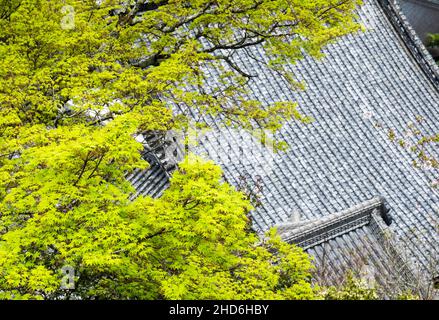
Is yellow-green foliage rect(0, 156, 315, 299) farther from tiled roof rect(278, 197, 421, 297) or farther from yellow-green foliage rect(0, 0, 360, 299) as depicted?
tiled roof rect(278, 197, 421, 297)

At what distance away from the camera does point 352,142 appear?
1898cm

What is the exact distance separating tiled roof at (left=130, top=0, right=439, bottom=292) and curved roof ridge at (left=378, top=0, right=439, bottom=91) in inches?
1.1

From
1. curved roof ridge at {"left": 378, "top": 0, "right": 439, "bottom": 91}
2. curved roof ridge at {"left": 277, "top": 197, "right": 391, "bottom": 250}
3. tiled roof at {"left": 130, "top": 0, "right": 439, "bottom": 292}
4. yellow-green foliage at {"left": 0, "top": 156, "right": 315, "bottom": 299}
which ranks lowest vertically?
yellow-green foliage at {"left": 0, "top": 156, "right": 315, "bottom": 299}

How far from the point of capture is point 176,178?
9734 mm

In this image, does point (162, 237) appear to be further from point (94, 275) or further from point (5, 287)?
point (5, 287)

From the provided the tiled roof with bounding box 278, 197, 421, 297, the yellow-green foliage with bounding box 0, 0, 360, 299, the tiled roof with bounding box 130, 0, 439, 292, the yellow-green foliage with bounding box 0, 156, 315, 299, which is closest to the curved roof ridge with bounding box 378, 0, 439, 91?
the tiled roof with bounding box 130, 0, 439, 292

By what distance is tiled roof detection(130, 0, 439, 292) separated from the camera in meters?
17.0

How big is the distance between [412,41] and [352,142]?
15.3ft

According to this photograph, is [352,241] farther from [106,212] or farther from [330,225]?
[106,212]

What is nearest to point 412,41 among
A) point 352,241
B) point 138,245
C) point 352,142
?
point 352,142

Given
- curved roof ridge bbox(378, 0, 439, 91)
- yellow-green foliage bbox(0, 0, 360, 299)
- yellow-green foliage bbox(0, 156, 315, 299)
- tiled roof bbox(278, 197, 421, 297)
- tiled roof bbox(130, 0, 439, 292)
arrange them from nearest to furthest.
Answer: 1. yellow-green foliage bbox(0, 156, 315, 299)
2. yellow-green foliage bbox(0, 0, 360, 299)
3. tiled roof bbox(278, 197, 421, 297)
4. tiled roof bbox(130, 0, 439, 292)
5. curved roof ridge bbox(378, 0, 439, 91)

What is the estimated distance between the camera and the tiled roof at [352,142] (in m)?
17.0

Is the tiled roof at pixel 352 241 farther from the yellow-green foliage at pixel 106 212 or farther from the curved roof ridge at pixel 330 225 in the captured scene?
the yellow-green foliage at pixel 106 212
